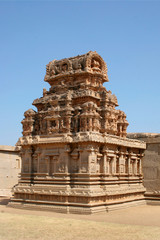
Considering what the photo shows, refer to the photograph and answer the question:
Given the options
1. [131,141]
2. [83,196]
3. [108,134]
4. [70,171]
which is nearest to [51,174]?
[70,171]

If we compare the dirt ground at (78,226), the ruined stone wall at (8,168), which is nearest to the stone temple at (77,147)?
the dirt ground at (78,226)

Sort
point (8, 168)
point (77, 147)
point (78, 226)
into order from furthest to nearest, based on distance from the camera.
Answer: point (8, 168), point (77, 147), point (78, 226)

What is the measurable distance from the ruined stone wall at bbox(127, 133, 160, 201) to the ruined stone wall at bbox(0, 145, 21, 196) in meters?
12.9

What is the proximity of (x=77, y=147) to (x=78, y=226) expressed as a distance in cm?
608

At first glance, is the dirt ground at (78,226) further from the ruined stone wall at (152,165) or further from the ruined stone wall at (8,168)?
the ruined stone wall at (8,168)

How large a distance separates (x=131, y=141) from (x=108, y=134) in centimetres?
398

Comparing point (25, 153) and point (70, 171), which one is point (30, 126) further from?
point (70, 171)

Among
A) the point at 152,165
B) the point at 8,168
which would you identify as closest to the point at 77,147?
the point at 152,165

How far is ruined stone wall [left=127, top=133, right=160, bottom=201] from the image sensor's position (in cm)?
2644

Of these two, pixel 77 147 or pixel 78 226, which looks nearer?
pixel 78 226

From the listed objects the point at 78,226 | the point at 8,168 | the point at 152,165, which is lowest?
the point at 78,226

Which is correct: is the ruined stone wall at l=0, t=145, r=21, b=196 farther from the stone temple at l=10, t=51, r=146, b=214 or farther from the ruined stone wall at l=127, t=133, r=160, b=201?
the ruined stone wall at l=127, t=133, r=160, b=201

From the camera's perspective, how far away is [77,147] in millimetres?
20906

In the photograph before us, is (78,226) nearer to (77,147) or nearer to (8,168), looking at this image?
(77,147)
